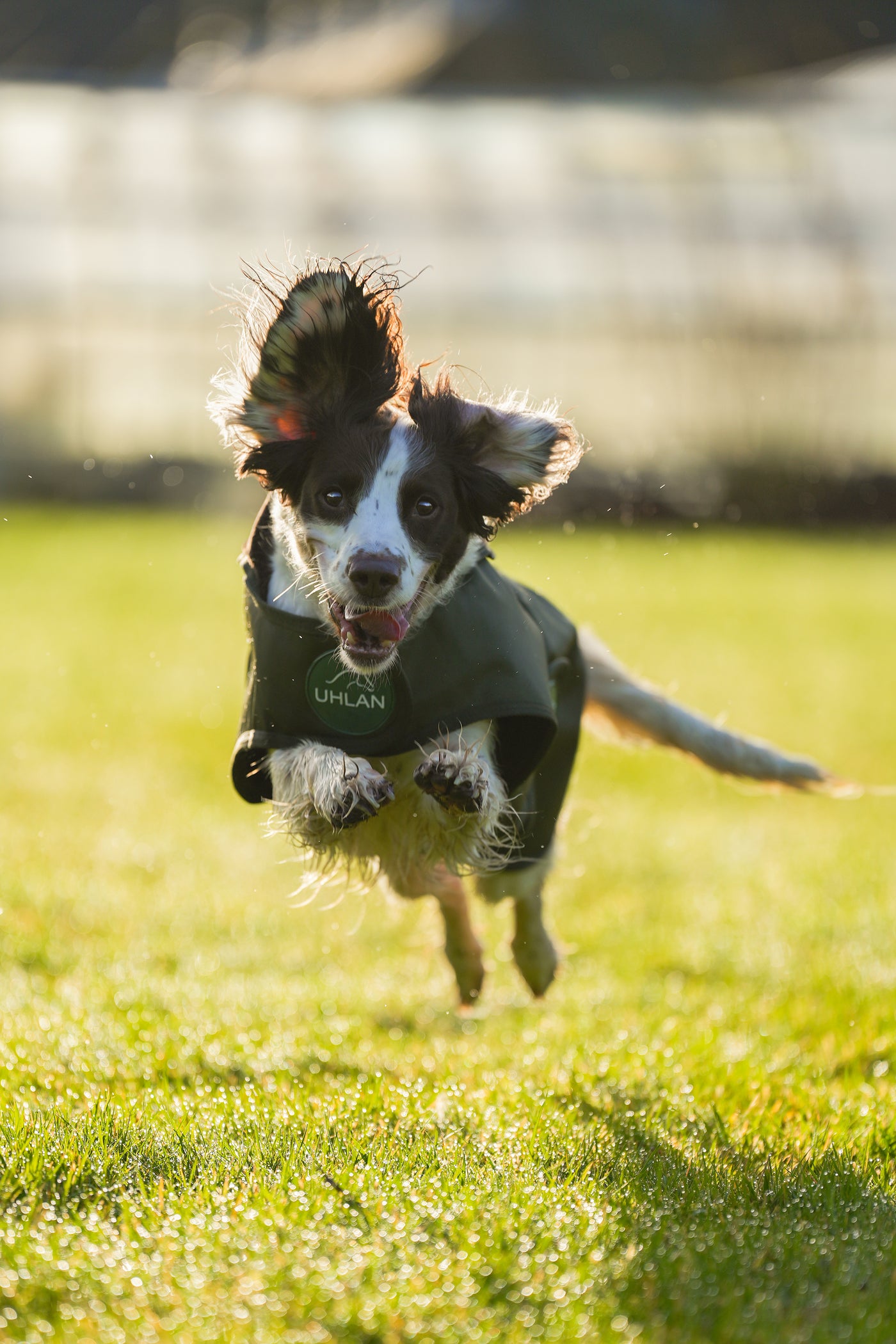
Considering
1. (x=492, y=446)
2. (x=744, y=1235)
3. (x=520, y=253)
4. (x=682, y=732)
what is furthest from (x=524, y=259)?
(x=744, y=1235)

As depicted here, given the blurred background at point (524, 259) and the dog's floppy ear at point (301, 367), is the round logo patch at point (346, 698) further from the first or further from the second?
the blurred background at point (524, 259)

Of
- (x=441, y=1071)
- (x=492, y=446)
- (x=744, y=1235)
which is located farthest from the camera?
(x=441, y=1071)

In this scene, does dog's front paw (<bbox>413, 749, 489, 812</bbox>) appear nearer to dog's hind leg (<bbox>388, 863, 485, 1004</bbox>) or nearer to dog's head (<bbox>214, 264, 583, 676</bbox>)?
dog's head (<bbox>214, 264, 583, 676</bbox>)

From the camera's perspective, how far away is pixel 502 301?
2022cm

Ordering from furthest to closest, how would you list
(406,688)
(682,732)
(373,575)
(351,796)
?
1. (682,732)
2. (406,688)
3. (351,796)
4. (373,575)

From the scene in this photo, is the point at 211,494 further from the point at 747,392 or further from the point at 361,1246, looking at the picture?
the point at 361,1246

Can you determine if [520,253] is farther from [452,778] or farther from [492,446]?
[452,778]

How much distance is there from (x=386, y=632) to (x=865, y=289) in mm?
19346

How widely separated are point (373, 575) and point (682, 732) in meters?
→ 1.75

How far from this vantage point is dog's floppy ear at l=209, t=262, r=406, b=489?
3469 millimetres

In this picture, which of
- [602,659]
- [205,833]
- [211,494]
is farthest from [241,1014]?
[211,494]

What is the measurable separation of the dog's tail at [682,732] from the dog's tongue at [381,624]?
Result: 53.4 inches

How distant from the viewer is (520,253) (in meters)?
21.0

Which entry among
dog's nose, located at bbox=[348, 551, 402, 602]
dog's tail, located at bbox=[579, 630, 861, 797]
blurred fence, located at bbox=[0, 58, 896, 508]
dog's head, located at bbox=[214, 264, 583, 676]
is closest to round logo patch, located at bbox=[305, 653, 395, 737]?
dog's head, located at bbox=[214, 264, 583, 676]
